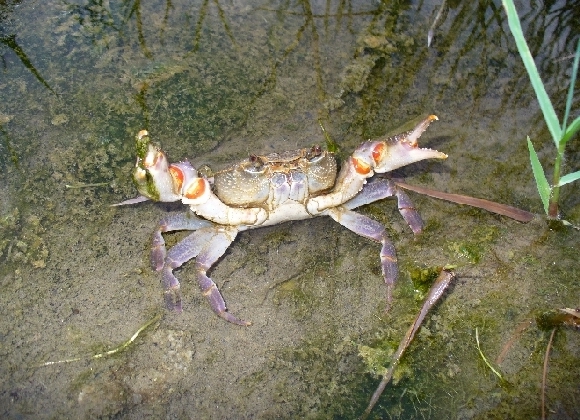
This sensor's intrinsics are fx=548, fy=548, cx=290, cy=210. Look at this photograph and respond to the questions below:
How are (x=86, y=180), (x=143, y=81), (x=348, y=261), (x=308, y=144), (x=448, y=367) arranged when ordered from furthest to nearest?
1. (x=143, y=81)
2. (x=308, y=144)
3. (x=86, y=180)
4. (x=348, y=261)
5. (x=448, y=367)

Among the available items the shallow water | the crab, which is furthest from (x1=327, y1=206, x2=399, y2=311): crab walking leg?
the shallow water

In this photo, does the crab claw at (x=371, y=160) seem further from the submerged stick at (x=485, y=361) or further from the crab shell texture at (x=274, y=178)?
the submerged stick at (x=485, y=361)

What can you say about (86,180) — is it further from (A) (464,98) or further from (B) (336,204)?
(A) (464,98)

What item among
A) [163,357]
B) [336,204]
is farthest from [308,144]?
[163,357]

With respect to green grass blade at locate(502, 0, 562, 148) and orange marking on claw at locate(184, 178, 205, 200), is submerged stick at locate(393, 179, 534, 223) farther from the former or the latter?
orange marking on claw at locate(184, 178, 205, 200)

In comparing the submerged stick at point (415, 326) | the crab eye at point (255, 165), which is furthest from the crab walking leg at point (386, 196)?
the crab eye at point (255, 165)

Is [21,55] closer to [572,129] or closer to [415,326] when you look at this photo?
[415,326]
